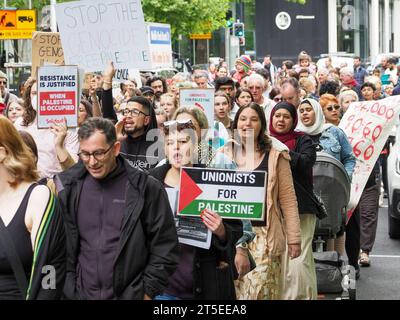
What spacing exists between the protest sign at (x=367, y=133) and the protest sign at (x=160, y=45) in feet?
26.7

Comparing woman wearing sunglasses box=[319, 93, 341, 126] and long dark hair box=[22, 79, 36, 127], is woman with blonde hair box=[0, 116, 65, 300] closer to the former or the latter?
long dark hair box=[22, 79, 36, 127]

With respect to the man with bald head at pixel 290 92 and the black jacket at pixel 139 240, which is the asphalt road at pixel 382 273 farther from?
the black jacket at pixel 139 240

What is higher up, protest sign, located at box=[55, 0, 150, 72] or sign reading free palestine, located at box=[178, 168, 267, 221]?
protest sign, located at box=[55, 0, 150, 72]

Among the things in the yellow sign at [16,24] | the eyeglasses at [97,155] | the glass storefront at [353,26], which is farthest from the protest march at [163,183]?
the glass storefront at [353,26]

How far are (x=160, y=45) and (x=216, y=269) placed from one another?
550 inches

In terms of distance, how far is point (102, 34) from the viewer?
10.7 meters

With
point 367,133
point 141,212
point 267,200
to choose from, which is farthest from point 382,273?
point 141,212

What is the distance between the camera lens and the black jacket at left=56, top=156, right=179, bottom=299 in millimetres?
5598

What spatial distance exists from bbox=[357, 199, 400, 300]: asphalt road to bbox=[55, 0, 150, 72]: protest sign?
3039 millimetres

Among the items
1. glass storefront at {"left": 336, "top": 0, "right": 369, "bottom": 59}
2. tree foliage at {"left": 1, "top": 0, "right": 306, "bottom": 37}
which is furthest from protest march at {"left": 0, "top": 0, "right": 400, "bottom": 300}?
glass storefront at {"left": 336, "top": 0, "right": 369, "bottom": 59}

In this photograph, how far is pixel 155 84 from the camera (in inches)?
595

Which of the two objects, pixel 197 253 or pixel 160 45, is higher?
pixel 160 45

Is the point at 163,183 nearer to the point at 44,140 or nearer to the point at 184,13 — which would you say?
the point at 44,140
